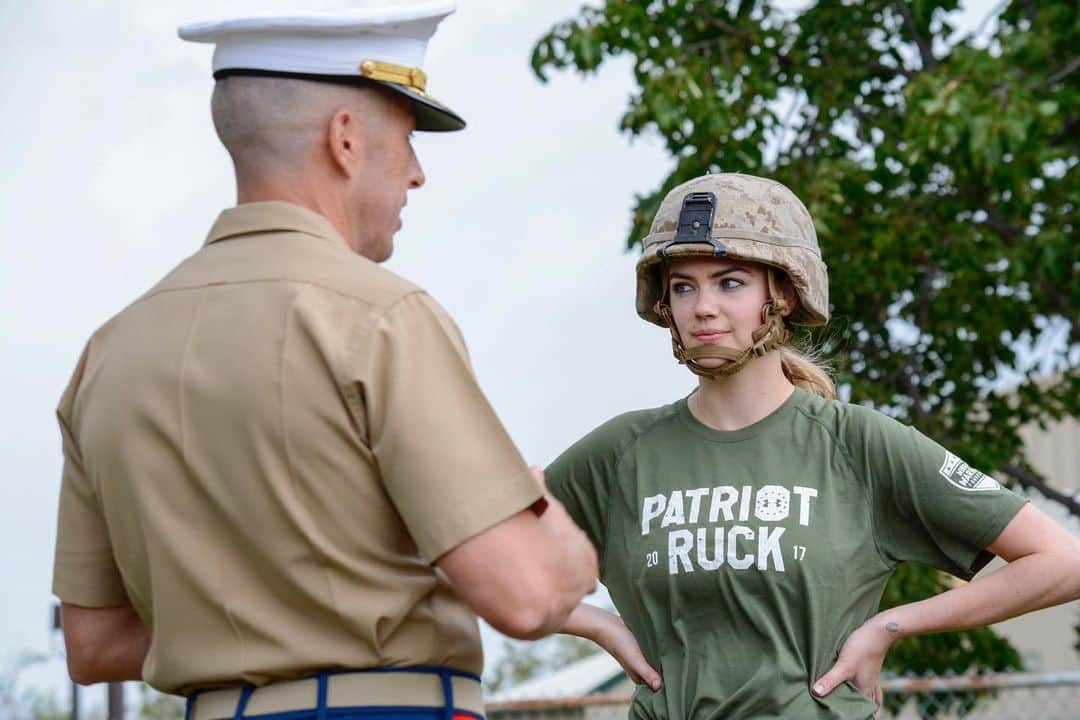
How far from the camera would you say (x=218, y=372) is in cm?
272

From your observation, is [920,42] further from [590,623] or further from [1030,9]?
[590,623]

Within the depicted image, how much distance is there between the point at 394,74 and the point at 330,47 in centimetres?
12

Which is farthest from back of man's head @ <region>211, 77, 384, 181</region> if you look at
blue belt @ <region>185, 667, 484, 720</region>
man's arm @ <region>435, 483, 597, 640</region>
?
blue belt @ <region>185, 667, 484, 720</region>

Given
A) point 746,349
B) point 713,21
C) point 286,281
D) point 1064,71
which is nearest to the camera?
point 286,281

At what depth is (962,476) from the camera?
4027mm

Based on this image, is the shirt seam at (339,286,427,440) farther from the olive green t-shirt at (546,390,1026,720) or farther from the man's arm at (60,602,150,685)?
the olive green t-shirt at (546,390,1026,720)

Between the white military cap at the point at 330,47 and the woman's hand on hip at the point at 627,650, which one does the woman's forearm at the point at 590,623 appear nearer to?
the woman's hand on hip at the point at 627,650

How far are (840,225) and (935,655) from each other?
2670 mm

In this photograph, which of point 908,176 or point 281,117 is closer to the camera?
point 281,117

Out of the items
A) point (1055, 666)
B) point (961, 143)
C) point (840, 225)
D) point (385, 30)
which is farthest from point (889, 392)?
point (1055, 666)

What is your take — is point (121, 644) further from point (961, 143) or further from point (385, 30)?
point (961, 143)

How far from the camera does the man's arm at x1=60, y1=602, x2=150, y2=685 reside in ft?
10.0

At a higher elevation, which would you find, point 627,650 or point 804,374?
point 804,374

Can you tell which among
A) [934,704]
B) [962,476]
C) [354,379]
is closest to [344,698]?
[354,379]
